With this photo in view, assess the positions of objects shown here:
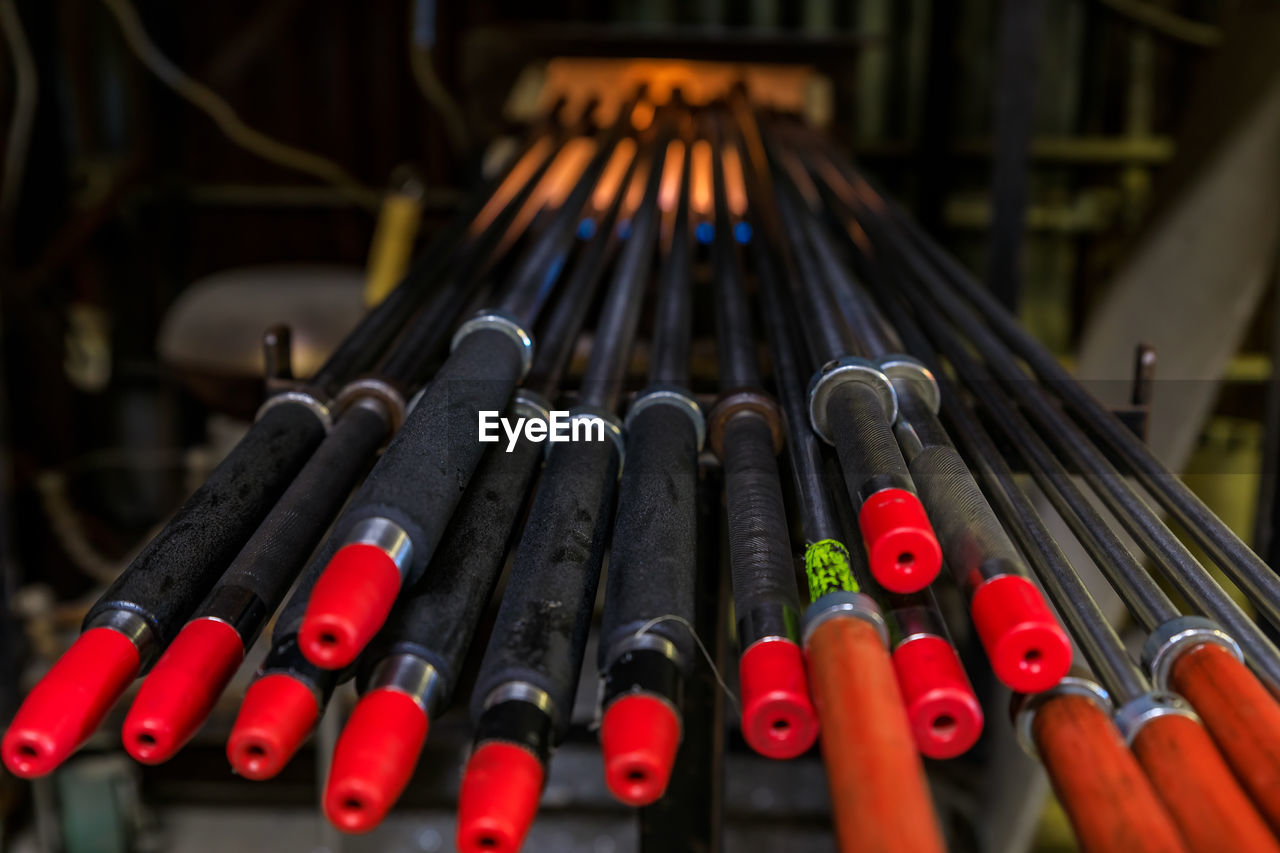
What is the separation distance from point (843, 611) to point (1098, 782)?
129 millimetres

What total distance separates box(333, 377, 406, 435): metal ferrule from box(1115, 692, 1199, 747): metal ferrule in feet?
1.71

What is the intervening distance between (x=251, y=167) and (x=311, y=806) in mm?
2254

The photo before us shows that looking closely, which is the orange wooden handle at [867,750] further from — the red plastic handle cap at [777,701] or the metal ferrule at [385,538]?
the metal ferrule at [385,538]

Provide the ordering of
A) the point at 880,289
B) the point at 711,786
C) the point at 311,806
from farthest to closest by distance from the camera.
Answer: the point at 311,806, the point at 880,289, the point at 711,786

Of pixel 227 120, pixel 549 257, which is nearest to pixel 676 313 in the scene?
pixel 549 257

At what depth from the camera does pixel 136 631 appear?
514mm

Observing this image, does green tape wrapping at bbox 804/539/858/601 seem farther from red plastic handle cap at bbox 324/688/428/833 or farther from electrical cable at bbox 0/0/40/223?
electrical cable at bbox 0/0/40/223

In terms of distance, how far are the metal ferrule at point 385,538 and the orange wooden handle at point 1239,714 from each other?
40cm

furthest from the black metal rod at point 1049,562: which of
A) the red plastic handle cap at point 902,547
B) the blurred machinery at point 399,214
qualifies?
the blurred machinery at point 399,214

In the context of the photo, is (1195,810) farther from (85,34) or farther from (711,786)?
(85,34)

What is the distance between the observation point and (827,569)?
52 cm

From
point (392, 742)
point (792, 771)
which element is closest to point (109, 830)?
point (792, 771)

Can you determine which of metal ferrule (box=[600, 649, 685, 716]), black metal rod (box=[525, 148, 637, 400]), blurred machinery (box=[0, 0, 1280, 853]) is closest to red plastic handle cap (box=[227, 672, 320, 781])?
metal ferrule (box=[600, 649, 685, 716])

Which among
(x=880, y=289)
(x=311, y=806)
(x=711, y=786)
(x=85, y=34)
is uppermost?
(x=85, y=34)
